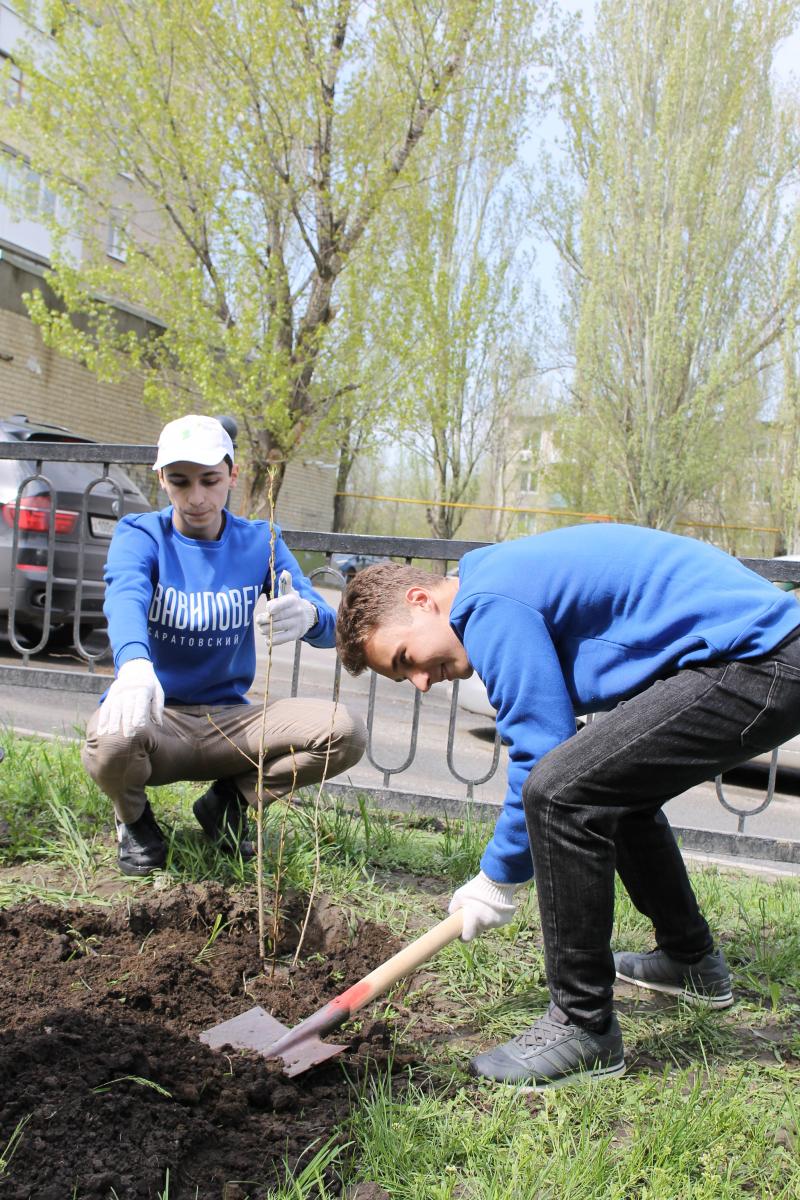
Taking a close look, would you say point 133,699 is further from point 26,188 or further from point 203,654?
point 26,188

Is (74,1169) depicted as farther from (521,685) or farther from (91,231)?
(91,231)

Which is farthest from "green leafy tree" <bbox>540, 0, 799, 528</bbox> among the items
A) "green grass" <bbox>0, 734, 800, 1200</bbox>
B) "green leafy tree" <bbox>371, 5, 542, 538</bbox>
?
"green grass" <bbox>0, 734, 800, 1200</bbox>

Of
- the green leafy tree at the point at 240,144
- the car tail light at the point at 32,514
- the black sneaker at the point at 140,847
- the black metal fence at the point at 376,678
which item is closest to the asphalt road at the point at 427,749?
the black metal fence at the point at 376,678

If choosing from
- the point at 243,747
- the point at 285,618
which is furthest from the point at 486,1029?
the point at 285,618

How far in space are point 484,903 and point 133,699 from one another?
1.14m

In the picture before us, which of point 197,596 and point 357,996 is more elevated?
point 197,596

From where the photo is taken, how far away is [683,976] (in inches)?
98.3

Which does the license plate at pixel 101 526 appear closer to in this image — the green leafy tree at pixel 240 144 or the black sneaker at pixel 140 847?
the black sneaker at pixel 140 847

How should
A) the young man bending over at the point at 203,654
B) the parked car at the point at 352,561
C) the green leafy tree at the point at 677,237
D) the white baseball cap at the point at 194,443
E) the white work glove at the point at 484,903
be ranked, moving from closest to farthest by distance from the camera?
the white work glove at the point at 484,903 → the young man bending over at the point at 203,654 → the white baseball cap at the point at 194,443 → the parked car at the point at 352,561 → the green leafy tree at the point at 677,237

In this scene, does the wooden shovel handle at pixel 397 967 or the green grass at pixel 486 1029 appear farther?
the wooden shovel handle at pixel 397 967

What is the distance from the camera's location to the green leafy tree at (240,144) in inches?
520

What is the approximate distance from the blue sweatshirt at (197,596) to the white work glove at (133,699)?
21 centimetres

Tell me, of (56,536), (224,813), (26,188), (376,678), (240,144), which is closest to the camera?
(224,813)

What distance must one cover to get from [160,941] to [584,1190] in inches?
Answer: 53.0
